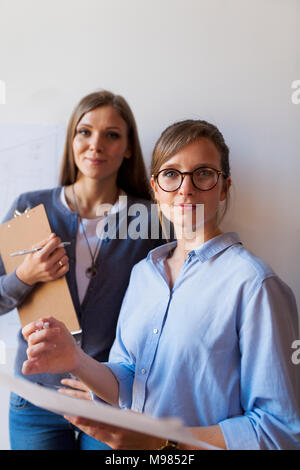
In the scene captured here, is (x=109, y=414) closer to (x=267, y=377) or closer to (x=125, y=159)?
(x=267, y=377)

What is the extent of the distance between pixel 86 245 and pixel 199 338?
43 cm

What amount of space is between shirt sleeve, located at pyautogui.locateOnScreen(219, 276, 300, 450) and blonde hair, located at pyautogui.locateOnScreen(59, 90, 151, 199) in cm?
48

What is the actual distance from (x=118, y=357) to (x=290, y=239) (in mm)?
517

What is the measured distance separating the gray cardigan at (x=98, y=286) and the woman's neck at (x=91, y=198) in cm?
3

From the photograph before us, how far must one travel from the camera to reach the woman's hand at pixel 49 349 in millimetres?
800


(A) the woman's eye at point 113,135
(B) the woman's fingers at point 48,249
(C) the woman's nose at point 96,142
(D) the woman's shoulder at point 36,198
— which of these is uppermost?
(A) the woman's eye at point 113,135

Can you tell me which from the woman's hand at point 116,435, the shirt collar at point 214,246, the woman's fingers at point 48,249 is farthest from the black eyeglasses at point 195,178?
the woman's hand at point 116,435

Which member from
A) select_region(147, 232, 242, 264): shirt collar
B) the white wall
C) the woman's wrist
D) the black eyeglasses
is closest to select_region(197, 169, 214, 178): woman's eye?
the black eyeglasses

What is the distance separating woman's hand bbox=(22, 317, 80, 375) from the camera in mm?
800

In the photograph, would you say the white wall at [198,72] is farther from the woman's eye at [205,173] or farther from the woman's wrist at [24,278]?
the woman's wrist at [24,278]

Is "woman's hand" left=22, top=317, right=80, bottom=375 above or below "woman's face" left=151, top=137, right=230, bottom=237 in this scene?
below

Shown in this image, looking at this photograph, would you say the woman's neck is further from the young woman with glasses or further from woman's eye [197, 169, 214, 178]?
woman's eye [197, 169, 214, 178]

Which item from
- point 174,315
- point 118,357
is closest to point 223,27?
point 174,315
